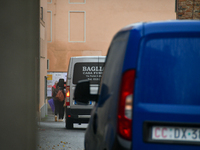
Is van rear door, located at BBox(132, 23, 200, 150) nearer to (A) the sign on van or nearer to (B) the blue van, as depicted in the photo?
(B) the blue van

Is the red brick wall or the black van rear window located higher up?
the red brick wall

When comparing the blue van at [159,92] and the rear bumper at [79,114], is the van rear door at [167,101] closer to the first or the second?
the blue van at [159,92]

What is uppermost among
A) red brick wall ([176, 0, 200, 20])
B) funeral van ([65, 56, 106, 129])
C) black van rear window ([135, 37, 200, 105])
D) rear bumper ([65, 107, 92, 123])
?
red brick wall ([176, 0, 200, 20])

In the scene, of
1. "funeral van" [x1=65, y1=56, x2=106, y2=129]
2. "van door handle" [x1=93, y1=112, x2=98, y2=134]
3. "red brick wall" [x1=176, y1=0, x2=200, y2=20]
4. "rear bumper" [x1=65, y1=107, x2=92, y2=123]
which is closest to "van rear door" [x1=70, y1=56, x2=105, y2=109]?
"funeral van" [x1=65, y1=56, x2=106, y2=129]

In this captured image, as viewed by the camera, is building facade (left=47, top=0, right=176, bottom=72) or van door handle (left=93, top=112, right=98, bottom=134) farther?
building facade (left=47, top=0, right=176, bottom=72)

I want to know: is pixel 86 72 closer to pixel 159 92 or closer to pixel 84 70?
pixel 84 70

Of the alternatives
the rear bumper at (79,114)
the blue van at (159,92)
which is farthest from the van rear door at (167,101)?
the rear bumper at (79,114)

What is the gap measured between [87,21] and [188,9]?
77.3ft

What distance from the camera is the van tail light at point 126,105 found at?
3236mm

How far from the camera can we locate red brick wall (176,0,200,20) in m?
13.9
